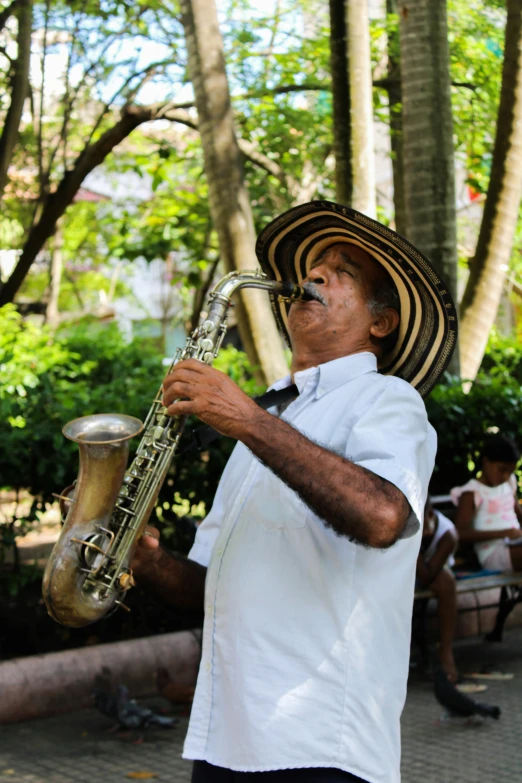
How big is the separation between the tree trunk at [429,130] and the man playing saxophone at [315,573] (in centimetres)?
490

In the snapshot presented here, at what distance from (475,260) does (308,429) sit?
6730mm

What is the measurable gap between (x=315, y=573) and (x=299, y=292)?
28.2 inches

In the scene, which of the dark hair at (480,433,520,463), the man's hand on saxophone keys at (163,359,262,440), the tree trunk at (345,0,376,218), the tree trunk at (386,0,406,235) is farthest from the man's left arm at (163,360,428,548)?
the tree trunk at (386,0,406,235)

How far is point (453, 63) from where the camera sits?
10945 millimetres

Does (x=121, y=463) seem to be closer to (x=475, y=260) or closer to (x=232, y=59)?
(x=475, y=260)

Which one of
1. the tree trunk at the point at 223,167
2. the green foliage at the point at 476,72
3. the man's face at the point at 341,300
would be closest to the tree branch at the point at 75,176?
the tree trunk at the point at 223,167

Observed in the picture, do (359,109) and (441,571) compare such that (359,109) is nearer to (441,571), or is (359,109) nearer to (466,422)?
(466,422)

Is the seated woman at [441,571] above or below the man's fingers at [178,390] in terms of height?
below

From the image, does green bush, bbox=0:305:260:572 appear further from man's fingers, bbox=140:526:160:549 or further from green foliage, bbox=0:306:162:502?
man's fingers, bbox=140:526:160:549

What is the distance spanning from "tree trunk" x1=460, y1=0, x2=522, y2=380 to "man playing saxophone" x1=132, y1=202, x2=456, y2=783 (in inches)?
244

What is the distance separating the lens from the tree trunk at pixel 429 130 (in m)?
7.15

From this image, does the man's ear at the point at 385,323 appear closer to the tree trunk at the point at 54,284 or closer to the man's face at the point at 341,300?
the man's face at the point at 341,300

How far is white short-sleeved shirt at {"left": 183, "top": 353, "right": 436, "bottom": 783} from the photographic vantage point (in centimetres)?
205

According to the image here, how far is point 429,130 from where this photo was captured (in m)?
7.16
